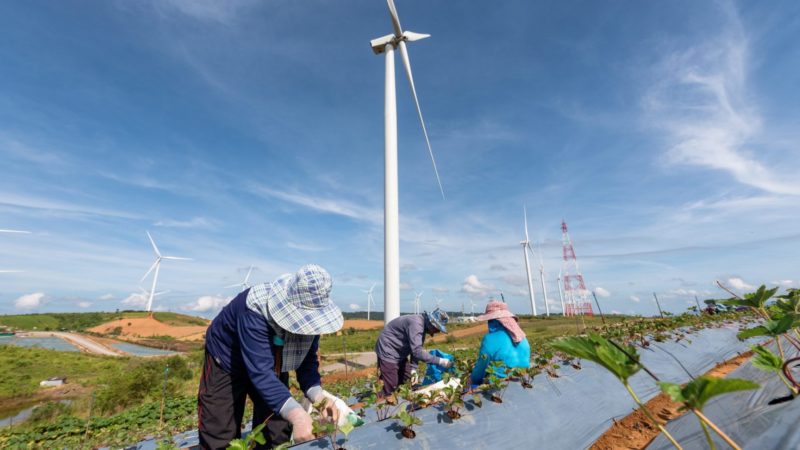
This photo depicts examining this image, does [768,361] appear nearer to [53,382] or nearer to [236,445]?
[236,445]

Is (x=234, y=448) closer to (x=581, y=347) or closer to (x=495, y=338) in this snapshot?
(x=581, y=347)

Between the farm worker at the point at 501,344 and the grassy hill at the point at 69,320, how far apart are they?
2833 inches

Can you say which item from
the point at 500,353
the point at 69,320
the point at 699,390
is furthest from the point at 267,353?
the point at 69,320

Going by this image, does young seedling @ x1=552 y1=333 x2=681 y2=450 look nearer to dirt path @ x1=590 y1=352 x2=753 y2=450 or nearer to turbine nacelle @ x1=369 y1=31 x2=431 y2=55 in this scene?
dirt path @ x1=590 y1=352 x2=753 y2=450


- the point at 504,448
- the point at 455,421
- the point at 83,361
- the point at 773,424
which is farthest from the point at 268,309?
the point at 83,361

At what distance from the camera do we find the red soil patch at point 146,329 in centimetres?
5369

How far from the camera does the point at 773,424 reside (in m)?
1.68

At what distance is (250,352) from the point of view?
2.39 metres

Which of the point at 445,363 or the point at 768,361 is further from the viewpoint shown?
the point at 445,363

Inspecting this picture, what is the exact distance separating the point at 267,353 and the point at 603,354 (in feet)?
7.11

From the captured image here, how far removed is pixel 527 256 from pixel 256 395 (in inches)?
1715

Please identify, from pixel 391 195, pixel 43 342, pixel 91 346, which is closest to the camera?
pixel 391 195

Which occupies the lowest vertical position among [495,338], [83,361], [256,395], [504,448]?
[83,361]

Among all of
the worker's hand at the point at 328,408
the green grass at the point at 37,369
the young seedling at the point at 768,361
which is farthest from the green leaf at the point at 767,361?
the green grass at the point at 37,369
